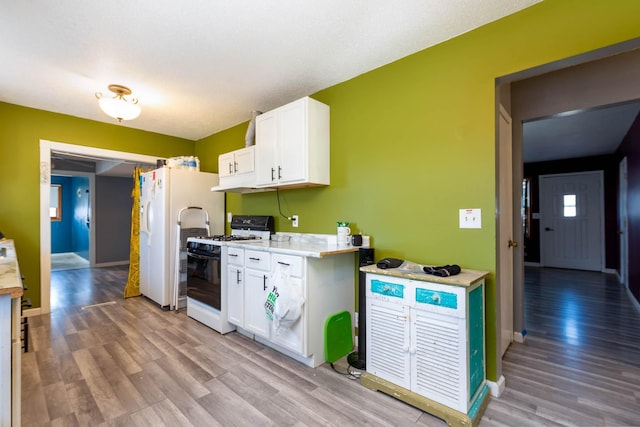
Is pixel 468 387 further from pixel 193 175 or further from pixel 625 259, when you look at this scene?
pixel 625 259

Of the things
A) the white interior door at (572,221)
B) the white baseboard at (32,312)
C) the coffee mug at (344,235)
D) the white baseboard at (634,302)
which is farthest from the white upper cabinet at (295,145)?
the white interior door at (572,221)

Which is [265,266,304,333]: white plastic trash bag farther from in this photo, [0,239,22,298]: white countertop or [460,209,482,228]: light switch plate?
[0,239,22,298]: white countertop

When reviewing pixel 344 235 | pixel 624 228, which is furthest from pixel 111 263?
pixel 624 228

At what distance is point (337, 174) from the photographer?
2.94 meters

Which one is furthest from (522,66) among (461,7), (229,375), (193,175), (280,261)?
(193,175)

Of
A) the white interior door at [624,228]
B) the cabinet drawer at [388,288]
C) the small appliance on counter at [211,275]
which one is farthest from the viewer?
the white interior door at [624,228]

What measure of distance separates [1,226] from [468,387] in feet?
15.8

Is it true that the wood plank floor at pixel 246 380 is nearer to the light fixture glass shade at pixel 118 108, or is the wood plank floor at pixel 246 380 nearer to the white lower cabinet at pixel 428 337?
the white lower cabinet at pixel 428 337

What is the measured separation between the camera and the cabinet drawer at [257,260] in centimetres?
257

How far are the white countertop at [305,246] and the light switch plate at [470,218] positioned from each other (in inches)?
34.1

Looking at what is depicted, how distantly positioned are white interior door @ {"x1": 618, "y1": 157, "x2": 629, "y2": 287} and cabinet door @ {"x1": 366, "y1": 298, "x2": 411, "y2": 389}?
16.9 feet

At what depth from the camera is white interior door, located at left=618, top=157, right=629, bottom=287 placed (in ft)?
15.8

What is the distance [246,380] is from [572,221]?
777 cm

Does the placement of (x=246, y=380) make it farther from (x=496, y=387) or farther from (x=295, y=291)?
(x=496, y=387)
